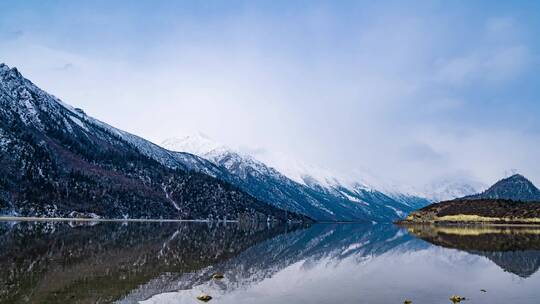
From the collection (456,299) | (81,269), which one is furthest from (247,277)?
(456,299)

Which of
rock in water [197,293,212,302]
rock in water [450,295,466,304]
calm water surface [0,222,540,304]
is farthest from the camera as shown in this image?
calm water surface [0,222,540,304]

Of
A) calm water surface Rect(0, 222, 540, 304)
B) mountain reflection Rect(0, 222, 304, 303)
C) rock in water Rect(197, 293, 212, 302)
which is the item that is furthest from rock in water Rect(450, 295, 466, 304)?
mountain reflection Rect(0, 222, 304, 303)

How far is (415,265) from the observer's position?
2955 inches

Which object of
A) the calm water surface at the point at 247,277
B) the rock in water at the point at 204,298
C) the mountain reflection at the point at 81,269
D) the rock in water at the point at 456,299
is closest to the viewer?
the mountain reflection at the point at 81,269

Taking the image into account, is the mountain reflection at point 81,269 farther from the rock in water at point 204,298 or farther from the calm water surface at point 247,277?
the rock in water at point 204,298

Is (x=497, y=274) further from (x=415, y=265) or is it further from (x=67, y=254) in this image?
(x=67, y=254)

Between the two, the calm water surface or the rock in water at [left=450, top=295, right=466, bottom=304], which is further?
the calm water surface

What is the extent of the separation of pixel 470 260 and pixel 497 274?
18.5m

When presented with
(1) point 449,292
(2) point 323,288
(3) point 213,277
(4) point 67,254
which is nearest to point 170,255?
(4) point 67,254

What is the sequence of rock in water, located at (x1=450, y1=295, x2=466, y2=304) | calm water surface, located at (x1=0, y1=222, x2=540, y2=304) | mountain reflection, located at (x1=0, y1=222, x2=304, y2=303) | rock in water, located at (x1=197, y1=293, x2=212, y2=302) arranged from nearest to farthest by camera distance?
mountain reflection, located at (x1=0, y1=222, x2=304, y2=303) → rock in water, located at (x1=197, y1=293, x2=212, y2=302) → rock in water, located at (x1=450, y1=295, x2=466, y2=304) → calm water surface, located at (x1=0, y1=222, x2=540, y2=304)

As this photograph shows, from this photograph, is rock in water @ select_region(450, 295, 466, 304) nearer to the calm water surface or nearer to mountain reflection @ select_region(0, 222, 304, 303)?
the calm water surface

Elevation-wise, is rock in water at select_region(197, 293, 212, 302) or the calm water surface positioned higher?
the calm water surface

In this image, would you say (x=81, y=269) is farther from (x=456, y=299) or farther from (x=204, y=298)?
(x=456, y=299)

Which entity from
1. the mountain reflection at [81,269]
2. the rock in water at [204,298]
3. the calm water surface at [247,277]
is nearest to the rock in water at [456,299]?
the calm water surface at [247,277]
